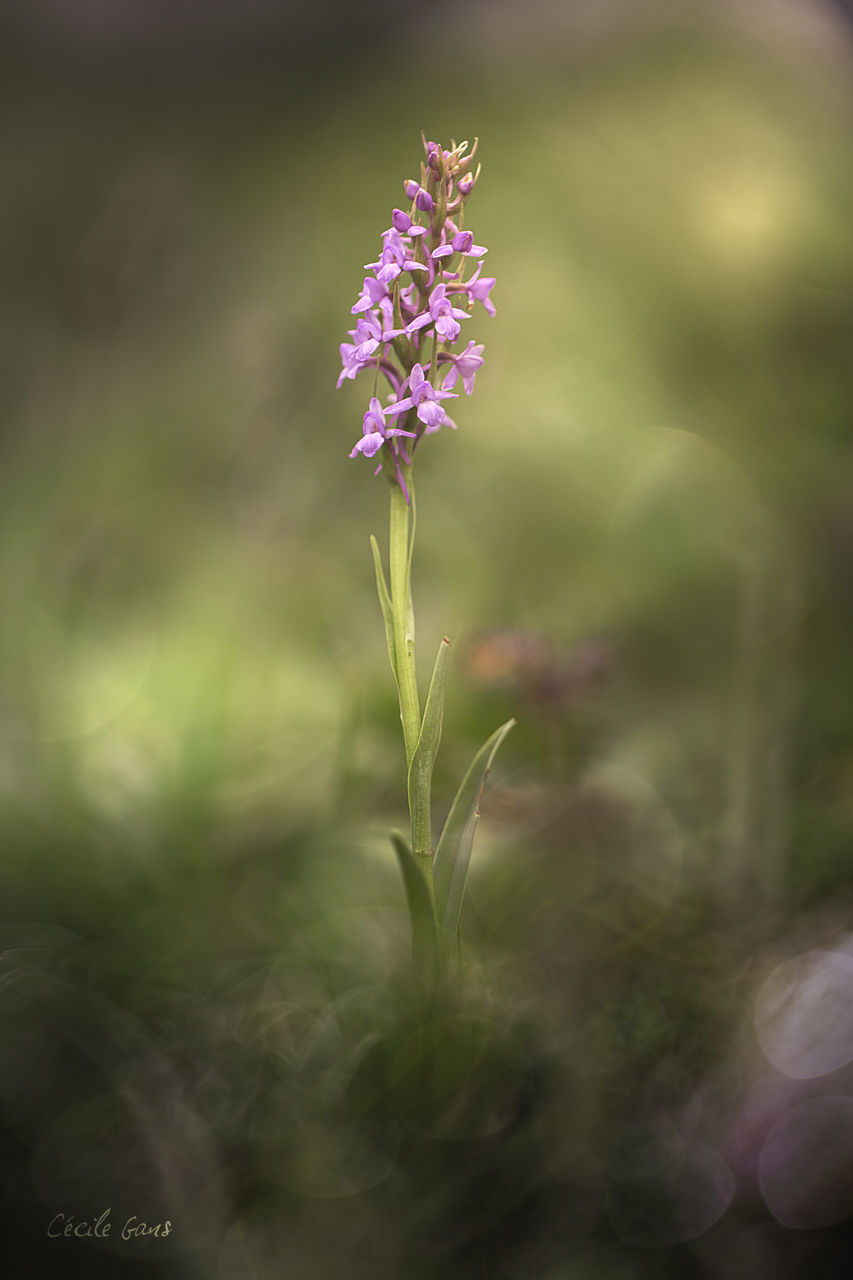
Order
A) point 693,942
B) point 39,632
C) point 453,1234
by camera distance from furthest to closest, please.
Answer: point 39,632
point 693,942
point 453,1234

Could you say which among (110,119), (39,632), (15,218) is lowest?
(39,632)

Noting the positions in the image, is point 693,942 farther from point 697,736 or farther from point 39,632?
point 39,632

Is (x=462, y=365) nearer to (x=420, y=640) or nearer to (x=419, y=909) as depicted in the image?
(x=419, y=909)

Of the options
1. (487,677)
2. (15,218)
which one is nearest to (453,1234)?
(487,677)

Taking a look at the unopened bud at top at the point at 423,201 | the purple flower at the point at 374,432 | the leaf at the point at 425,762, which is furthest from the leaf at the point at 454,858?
the unopened bud at top at the point at 423,201
